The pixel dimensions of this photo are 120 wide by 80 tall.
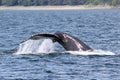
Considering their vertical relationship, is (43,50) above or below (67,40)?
below

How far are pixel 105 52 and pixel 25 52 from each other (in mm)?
4323

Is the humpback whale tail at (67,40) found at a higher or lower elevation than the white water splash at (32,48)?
higher

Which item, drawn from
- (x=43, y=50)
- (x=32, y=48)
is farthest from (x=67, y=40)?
(x=32, y=48)

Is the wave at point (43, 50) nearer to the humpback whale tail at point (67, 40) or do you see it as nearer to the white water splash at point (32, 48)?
the white water splash at point (32, 48)

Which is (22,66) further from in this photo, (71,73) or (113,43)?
(113,43)

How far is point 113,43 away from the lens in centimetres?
4231

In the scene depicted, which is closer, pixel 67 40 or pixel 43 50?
pixel 67 40

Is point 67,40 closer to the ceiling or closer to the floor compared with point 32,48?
closer to the ceiling

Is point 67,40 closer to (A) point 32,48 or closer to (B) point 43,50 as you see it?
(B) point 43,50

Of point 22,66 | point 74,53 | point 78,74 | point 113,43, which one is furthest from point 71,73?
point 113,43

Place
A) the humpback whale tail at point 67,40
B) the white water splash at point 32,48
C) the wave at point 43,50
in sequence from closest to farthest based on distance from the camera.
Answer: the humpback whale tail at point 67,40, the wave at point 43,50, the white water splash at point 32,48

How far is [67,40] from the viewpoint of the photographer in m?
32.5

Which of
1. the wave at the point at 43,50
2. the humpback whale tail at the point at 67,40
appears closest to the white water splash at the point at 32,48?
the wave at the point at 43,50

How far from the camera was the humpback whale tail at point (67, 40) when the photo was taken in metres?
31.5
